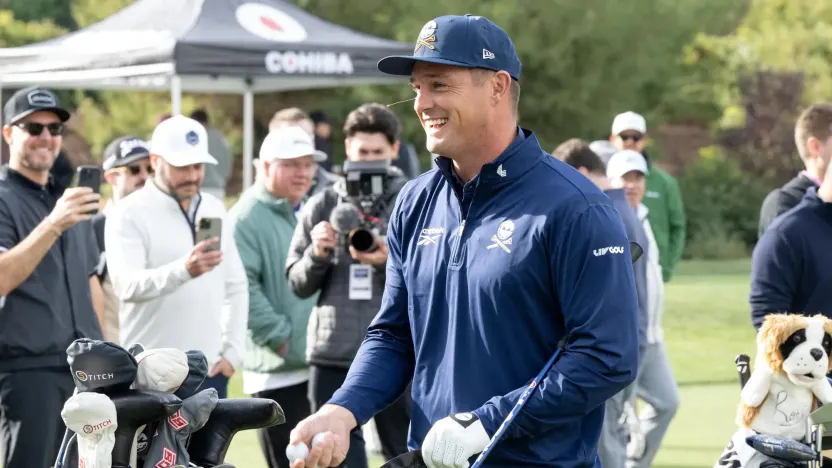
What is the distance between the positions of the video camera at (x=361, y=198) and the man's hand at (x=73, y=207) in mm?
1287

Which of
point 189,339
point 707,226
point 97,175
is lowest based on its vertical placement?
point 707,226

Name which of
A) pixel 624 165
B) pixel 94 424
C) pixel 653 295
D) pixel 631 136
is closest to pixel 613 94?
pixel 631 136

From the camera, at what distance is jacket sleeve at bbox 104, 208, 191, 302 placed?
6621mm

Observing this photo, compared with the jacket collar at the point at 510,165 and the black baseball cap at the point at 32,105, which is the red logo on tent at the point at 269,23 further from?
the jacket collar at the point at 510,165

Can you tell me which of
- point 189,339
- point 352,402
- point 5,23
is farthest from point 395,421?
point 5,23

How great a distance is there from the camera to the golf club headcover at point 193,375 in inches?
153

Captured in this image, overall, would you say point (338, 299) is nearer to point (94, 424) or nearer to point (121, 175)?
point (121, 175)

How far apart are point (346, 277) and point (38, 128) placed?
1.68 m

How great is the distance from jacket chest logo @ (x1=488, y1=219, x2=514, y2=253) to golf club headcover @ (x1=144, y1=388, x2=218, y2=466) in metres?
0.88

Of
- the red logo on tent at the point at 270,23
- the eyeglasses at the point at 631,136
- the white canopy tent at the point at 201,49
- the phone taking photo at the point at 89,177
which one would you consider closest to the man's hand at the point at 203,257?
the phone taking photo at the point at 89,177

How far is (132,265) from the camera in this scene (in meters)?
6.82

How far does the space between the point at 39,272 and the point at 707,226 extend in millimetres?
27040

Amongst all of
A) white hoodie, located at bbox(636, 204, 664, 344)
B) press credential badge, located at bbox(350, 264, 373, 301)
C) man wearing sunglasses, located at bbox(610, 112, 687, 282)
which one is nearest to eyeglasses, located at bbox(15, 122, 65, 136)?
press credential badge, located at bbox(350, 264, 373, 301)

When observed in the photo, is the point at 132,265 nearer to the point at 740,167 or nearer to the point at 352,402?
the point at 352,402
